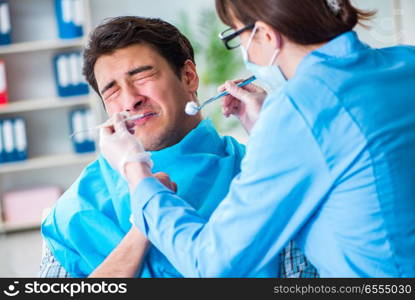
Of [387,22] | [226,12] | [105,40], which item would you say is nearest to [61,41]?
[387,22]

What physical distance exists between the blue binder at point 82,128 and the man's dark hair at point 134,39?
10.0 feet

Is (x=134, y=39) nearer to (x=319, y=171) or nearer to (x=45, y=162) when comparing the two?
(x=319, y=171)

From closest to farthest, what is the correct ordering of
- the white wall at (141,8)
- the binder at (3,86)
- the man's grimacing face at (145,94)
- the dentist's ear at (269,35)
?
the dentist's ear at (269,35) → the man's grimacing face at (145,94) → the binder at (3,86) → the white wall at (141,8)

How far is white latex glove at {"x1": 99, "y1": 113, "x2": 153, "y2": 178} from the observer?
1463 millimetres

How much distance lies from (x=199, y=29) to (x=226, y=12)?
4.11 metres

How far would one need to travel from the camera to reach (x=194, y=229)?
51.1 inches

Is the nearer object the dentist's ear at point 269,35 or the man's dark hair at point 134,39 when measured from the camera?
the dentist's ear at point 269,35

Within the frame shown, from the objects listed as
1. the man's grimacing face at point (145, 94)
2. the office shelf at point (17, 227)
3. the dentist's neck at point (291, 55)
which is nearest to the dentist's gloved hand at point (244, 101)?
the man's grimacing face at point (145, 94)

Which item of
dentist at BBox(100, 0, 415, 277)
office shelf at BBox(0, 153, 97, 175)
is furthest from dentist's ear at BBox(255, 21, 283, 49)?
office shelf at BBox(0, 153, 97, 175)

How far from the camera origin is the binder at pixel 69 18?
4.91 meters

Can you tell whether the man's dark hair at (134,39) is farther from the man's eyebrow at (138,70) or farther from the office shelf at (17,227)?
the office shelf at (17,227)

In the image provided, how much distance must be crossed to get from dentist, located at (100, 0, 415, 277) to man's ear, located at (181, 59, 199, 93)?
636 mm

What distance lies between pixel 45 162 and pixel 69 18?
1145 mm

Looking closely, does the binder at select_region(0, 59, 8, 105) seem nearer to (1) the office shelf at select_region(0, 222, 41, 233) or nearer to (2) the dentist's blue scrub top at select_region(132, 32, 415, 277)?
(1) the office shelf at select_region(0, 222, 41, 233)
